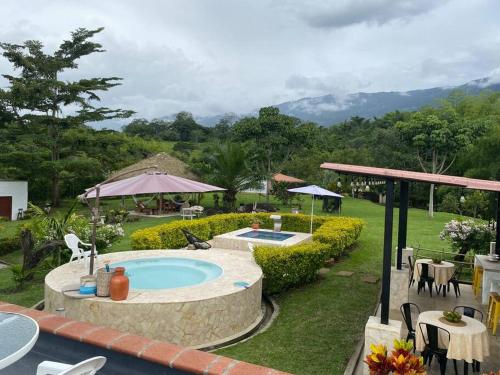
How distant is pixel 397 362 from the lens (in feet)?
12.9

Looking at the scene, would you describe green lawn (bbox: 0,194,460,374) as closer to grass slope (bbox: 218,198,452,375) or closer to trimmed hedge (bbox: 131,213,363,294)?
grass slope (bbox: 218,198,452,375)

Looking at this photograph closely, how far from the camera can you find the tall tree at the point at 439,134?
98.1 ft

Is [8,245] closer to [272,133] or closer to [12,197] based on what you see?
[12,197]

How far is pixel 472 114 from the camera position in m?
41.5

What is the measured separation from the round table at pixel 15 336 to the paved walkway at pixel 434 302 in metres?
5.08

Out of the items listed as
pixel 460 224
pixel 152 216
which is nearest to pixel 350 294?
pixel 460 224

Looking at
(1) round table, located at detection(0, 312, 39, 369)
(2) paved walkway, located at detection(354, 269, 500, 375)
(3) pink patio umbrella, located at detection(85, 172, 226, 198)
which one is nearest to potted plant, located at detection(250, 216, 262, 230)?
(3) pink patio umbrella, located at detection(85, 172, 226, 198)

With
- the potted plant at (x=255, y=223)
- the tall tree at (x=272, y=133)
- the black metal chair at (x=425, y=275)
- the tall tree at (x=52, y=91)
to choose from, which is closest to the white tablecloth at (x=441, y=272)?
the black metal chair at (x=425, y=275)

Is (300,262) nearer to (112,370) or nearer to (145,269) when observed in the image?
(145,269)

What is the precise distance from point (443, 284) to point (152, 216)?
19138mm

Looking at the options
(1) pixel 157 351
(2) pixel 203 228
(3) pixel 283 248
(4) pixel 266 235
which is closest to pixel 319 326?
(3) pixel 283 248

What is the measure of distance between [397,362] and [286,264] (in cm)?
662

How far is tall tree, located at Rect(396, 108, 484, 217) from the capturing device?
98.1 ft

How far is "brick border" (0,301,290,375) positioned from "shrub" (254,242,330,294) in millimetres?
7196
